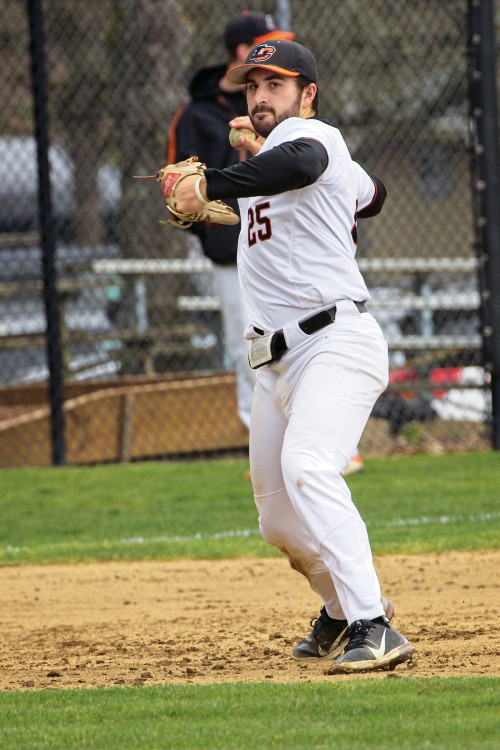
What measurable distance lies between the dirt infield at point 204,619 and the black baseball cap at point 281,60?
200 cm

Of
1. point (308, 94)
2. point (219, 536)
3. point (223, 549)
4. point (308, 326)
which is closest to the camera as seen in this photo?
point (308, 326)

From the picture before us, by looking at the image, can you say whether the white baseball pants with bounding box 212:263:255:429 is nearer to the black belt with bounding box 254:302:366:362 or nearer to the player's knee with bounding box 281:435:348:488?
the black belt with bounding box 254:302:366:362

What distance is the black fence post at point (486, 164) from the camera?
352 inches

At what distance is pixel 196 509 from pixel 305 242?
3771 millimetres

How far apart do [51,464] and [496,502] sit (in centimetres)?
367

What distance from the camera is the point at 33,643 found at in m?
4.66

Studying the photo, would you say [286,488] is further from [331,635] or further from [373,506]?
[373,506]

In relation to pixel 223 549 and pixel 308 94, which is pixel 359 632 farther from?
pixel 223 549

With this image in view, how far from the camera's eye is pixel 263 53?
4.00 meters

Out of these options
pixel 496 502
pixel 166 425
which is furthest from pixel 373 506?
pixel 166 425

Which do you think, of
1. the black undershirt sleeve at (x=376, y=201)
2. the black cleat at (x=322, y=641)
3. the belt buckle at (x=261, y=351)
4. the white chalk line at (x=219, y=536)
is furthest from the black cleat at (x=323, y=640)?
the white chalk line at (x=219, y=536)

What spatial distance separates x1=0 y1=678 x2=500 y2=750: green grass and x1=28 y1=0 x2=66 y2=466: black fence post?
5510 mm

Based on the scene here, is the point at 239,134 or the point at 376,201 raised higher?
the point at 239,134

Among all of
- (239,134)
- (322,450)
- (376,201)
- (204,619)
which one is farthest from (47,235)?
(322,450)
